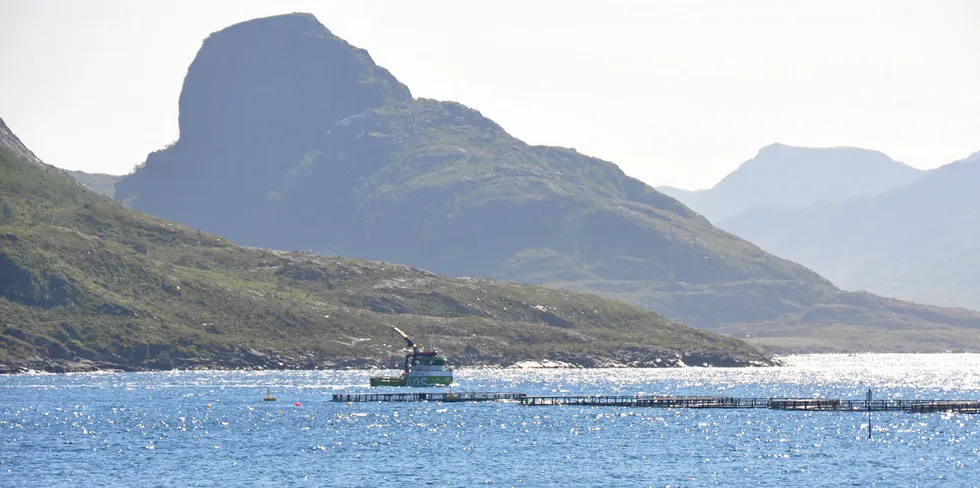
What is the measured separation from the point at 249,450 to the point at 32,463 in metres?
22.9

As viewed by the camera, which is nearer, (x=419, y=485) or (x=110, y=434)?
(x=419, y=485)

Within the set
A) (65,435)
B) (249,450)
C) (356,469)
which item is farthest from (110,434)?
(356,469)

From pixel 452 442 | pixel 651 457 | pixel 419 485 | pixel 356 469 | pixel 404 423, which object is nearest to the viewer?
pixel 419 485

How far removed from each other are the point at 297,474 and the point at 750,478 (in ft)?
137

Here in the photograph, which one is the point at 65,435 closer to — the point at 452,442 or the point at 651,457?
the point at 452,442

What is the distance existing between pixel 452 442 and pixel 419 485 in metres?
34.5

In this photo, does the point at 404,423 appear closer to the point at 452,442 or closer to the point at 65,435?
the point at 452,442

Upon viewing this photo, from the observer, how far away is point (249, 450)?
148 meters

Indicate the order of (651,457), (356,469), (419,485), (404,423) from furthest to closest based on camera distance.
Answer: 1. (404,423)
2. (651,457)
3. (356,469)
4. (419,485)

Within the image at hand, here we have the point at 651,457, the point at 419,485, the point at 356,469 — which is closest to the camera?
the point at 419,485

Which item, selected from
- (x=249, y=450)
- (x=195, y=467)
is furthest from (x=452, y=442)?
(x=195, y=467)

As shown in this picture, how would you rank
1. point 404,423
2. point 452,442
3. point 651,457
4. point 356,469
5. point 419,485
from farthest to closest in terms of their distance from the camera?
point 404,423 → point 452,442 → point 651,457 → point 356,469 → point 419,485

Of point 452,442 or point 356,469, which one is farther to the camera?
point 452,442

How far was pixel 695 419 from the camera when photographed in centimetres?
18712
